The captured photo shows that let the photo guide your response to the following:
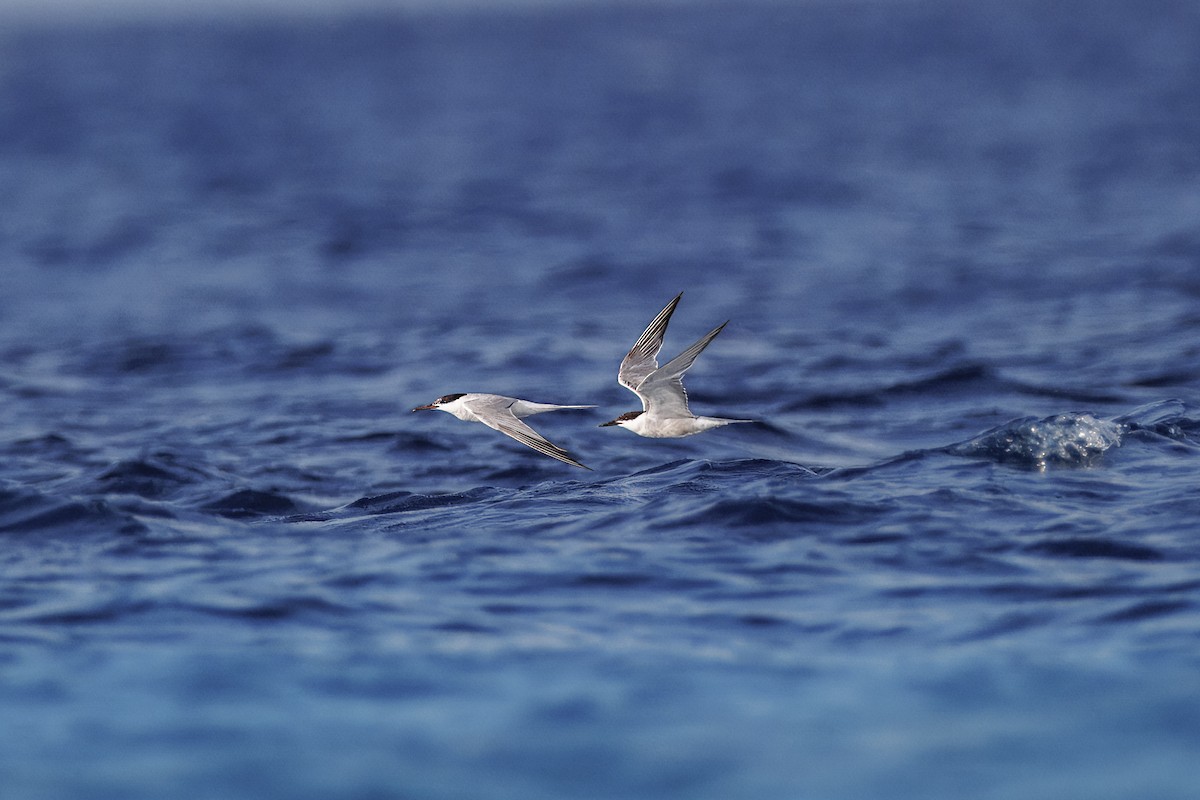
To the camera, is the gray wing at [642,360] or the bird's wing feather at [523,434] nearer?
the bird's wing feather at [523,434]

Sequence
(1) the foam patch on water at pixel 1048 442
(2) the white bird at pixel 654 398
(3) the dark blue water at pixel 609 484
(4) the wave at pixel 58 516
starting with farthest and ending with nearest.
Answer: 1. (1) the foam patch on water at pixel 1048 442
2. (4) the wave at pixel 58 516
3. (2) the white bird at pixel 654 398
4. (3) the dark blue water at pixel 609 484

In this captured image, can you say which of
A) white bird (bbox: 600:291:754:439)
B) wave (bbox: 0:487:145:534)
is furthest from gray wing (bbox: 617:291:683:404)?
A: wave (bbox: 0:487:145:534)

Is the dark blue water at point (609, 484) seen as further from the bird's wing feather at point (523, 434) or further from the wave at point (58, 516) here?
the bird's wing feather at point (523, 434)

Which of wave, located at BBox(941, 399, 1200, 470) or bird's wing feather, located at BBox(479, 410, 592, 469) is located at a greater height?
bird's wing feather, located at BBox(479, 410, 592, 469)

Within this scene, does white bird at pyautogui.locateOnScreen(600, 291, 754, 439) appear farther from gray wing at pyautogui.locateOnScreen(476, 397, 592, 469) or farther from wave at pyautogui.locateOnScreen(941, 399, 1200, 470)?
→ wave at pyautogui.locateOnScreen(941, 399, 1200, 470)

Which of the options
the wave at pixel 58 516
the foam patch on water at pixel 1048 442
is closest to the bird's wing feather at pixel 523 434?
the wave at pixel 58 516

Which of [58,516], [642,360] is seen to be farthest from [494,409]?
[58,516]

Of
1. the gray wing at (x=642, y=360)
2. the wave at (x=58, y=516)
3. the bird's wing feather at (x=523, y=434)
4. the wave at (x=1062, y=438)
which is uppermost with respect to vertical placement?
the gray wing at (x=642, y=360)
